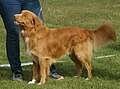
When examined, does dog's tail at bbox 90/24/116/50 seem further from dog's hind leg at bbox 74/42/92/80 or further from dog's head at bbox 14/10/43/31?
dog's head at bbox 14/10/43/31

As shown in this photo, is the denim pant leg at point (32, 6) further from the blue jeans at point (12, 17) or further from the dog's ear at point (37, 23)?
the dog's ear at point (37, 23)

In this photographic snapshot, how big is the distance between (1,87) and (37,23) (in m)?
1.29

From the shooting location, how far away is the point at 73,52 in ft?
22.7

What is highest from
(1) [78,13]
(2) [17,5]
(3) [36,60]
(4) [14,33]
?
(2) [17,5]

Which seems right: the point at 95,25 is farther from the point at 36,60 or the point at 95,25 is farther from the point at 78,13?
the point at 36,60

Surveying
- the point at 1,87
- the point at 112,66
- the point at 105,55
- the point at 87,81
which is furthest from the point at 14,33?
the point at 105,55

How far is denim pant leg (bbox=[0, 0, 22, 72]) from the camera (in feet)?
21.5

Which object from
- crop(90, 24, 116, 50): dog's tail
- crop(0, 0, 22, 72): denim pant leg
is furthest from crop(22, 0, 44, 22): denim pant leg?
crop(90, 24, 116, 50): dog's tail

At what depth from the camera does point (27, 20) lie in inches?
249

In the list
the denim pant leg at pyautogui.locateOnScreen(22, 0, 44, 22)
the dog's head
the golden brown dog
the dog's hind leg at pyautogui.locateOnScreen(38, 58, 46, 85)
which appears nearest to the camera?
the dog's head

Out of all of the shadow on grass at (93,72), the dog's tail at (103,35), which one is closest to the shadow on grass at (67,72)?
the shadow on grass at (93,72)

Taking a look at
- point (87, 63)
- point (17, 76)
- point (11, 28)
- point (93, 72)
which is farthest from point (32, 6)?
point (93, 72)

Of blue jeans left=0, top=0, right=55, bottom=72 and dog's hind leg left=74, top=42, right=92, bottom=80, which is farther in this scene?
dog's hind leg left=74, top=42, right=92, bottom=80

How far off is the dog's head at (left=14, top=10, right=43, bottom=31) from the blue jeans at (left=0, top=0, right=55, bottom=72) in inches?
10.8
